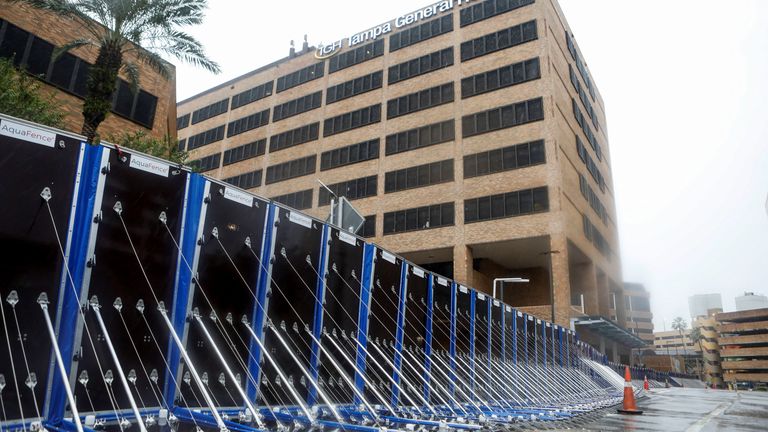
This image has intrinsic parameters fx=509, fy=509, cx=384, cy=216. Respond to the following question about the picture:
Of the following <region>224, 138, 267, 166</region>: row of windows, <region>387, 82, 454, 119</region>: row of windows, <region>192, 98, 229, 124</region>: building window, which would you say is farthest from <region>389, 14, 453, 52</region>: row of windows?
<region>192, 98, 229, 124</region>: building window

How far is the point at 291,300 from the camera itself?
800cm

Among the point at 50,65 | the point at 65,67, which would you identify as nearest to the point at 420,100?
the point at 65,67

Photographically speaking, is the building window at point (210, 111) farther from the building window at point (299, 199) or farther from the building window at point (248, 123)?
the building window at point (299, 199)

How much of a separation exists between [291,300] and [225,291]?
1277mm

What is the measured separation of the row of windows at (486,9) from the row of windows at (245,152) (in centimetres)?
2284

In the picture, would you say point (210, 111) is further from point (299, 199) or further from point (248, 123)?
point (299, 199)

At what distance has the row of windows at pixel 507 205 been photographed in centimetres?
3478

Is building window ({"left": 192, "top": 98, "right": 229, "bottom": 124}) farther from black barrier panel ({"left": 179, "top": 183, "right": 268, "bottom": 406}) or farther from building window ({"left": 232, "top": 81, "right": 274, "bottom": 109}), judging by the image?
black barrier panel ({"left": 179, "top": 183, "right": 268, "bottom": 406})

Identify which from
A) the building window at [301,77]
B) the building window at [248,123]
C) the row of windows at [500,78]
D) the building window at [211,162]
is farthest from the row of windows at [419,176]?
the building window at [211,162]

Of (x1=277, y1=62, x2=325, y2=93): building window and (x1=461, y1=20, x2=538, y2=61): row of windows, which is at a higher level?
(x1=277, y1=62, x2=325, y2=93): building window

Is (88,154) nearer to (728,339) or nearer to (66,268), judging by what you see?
(66,268)

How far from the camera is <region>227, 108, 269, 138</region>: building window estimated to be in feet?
173

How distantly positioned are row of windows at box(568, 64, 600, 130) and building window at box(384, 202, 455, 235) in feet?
56.1

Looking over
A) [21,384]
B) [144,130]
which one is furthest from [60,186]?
[144,130]
